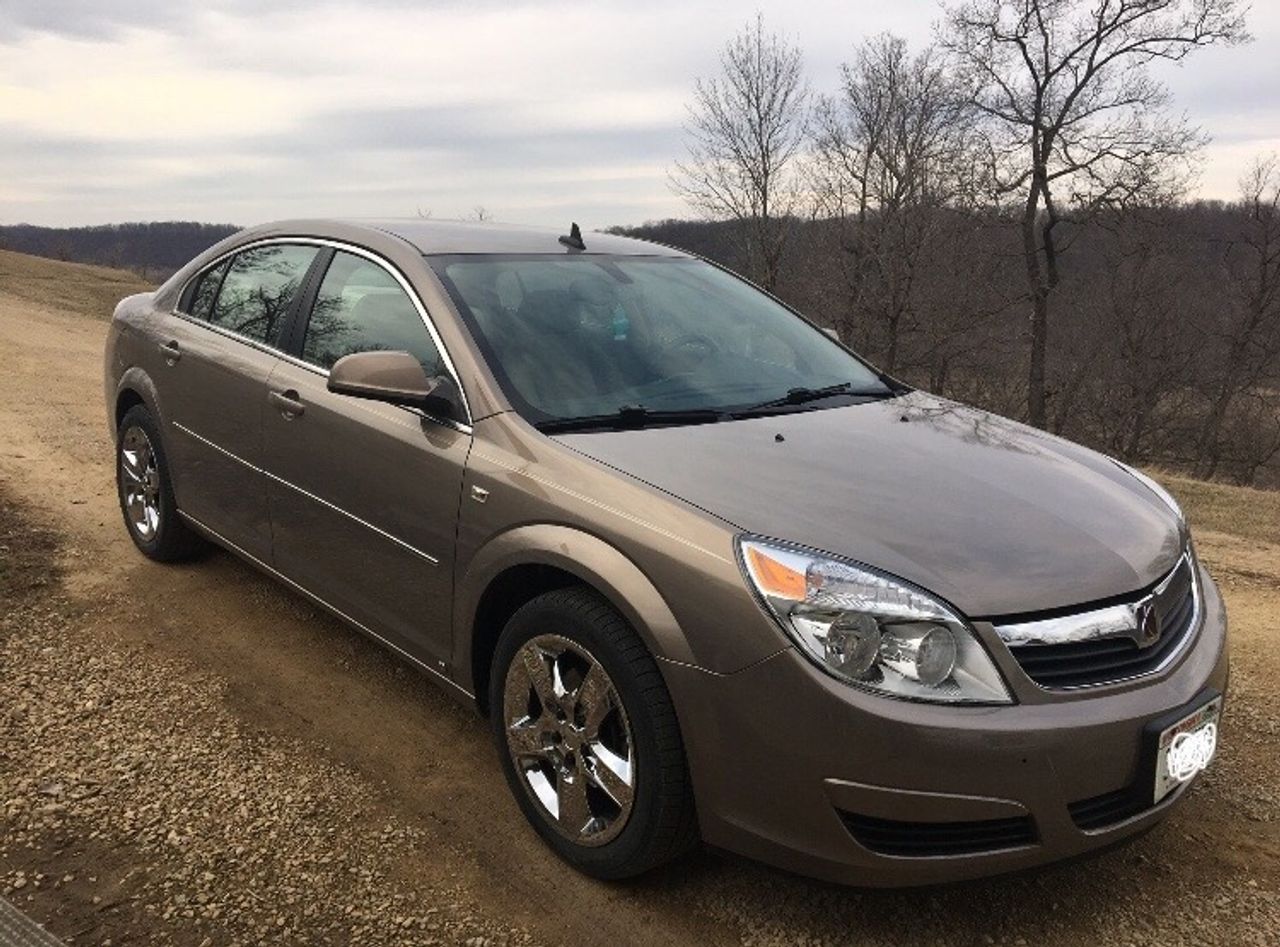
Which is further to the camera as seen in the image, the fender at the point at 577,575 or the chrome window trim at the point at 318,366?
the chrome window trim at the point at 318,366

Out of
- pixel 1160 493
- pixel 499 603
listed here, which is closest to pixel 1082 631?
pixel 1160 493

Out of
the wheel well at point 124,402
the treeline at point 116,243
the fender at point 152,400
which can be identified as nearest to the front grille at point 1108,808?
the fender at point 152,400

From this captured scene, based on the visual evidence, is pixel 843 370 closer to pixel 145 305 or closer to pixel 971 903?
pixel 971 903

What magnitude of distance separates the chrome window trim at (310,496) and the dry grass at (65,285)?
17.0m

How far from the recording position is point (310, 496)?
139 inches

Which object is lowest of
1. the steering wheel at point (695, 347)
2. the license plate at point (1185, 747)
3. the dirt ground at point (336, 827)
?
the dirt ground at point (336, 827)

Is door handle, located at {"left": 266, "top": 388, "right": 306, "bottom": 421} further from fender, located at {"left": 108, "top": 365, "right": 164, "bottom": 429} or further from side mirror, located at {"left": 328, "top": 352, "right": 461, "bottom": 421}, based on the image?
fender, located at {"left": 108, "top": 365, "right": 164, "bottom": 429}

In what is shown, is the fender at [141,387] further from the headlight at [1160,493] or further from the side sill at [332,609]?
the headlight at [1160,493]

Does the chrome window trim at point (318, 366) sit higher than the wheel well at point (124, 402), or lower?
higher

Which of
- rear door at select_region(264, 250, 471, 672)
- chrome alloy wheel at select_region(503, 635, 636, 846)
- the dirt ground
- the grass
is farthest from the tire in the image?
the grass

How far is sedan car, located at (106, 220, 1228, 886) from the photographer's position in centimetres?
217

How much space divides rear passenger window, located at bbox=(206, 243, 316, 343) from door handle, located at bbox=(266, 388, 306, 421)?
32cm

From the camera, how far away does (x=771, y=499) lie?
246cm

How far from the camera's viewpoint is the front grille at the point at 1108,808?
2.22 m
